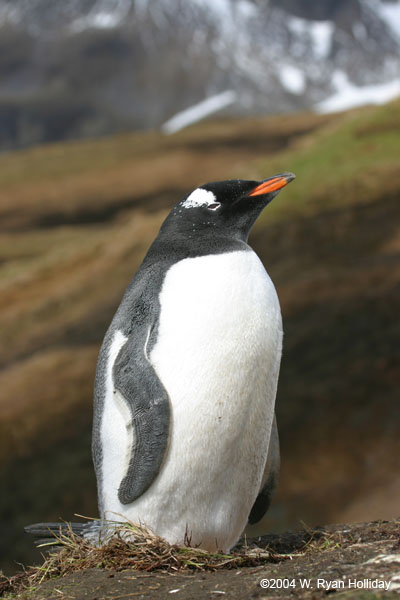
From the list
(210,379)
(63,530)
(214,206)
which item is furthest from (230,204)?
(63,530)

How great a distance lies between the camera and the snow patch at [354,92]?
62844mm

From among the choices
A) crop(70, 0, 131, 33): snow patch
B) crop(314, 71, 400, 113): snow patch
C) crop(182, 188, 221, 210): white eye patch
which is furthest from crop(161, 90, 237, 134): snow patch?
crop(182, 188, 221, 210): white eye patch

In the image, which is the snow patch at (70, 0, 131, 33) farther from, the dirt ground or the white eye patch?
the dirt ground

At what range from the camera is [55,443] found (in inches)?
298

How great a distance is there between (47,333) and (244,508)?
8003 mm

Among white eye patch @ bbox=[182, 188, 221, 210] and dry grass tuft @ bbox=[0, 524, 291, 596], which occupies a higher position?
white eye patch @ bbox=[182, 188, 221, 210]

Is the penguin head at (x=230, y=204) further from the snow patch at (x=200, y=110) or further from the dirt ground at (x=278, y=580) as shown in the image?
the snow patch at (x=200, y=110)

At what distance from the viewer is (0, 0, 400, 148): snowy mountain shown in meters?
56.1

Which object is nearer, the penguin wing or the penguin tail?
the penguin wing

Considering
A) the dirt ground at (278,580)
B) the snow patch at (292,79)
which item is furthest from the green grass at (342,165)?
the snow patch at (292,79)

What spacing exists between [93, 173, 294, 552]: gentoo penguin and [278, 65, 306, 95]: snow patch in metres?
60.8

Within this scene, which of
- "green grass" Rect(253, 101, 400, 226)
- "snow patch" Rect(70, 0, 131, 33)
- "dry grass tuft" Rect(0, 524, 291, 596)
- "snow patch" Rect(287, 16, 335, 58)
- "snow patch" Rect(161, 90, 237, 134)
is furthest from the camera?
"snow patch" Rect(287, 16, 335, 58)

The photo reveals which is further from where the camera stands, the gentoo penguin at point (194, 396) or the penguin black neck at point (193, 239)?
the penguin black neck at point (193, 239)

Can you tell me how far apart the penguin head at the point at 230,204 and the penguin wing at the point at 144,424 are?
0.76m
